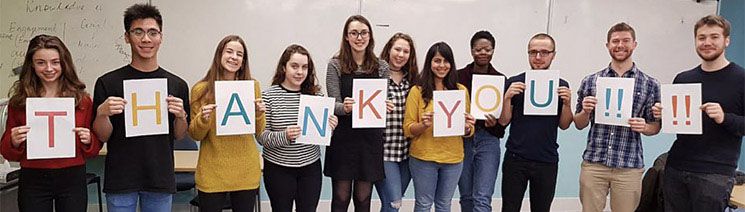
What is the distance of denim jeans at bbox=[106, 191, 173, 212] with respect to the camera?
2223 millimetres

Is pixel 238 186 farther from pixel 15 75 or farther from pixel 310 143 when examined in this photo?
pixel 15 75

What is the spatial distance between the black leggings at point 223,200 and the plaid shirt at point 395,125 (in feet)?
2.38

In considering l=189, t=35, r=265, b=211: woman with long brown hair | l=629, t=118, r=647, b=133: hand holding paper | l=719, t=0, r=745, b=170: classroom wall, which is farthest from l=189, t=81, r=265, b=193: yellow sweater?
l=719, t=0, r=745, b=170: classroom wall

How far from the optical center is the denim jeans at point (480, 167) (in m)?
2.96

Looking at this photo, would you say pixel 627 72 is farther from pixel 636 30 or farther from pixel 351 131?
pixel 636 30

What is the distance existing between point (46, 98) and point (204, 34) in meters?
1.89

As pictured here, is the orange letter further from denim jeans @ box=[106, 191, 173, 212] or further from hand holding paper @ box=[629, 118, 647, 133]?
hand holding paper @ box=[629, 118, 647, 133]

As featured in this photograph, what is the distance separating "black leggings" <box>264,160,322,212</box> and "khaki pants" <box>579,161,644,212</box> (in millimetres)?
1430

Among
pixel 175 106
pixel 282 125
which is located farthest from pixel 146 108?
pixel 282 125

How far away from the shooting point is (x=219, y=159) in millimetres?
2348

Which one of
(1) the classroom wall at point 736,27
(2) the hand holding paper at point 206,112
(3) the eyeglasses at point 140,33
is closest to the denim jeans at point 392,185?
(2) the hand holding paper at point 206,112

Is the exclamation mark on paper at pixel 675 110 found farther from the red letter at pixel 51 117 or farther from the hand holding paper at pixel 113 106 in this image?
the red letter at pixel 51 117

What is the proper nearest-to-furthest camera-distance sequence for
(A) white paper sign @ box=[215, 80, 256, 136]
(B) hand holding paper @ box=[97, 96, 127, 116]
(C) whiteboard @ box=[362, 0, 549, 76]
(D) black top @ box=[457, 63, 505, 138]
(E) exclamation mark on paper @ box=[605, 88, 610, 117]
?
(B) hand holding paper @ box=[97, 96, 127, 116], (A) white paper sign @ box=[215, 80, 256, 136], (E) exclamation mark on paper @ box=[605, 88, 610, 117], (D) black top @ box=[457, 63, 505, 138], (C) whiteboard @ box=[362, 0, 549, 76]

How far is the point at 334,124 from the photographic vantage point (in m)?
2.53
